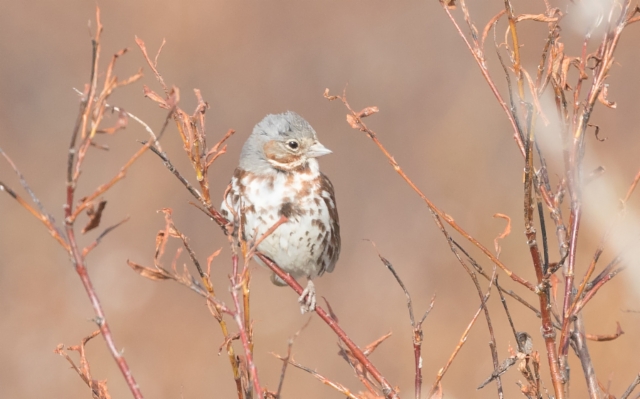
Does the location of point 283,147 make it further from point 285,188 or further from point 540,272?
point 540,272

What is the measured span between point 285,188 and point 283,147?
22cm

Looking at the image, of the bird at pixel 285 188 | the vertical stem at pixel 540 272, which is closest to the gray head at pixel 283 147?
the bird at pixel 285 188

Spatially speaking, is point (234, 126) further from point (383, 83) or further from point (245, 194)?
point (245, 194)

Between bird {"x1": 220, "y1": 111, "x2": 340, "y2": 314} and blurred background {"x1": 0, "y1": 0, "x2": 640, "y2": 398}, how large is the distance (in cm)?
371

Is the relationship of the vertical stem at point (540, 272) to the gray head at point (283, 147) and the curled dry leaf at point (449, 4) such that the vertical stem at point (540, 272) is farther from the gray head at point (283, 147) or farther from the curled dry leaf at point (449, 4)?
the gray head at point (283, 147)

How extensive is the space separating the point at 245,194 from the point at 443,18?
24.5 feet


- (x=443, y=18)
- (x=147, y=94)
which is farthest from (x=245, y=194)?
(x=443, y=18)

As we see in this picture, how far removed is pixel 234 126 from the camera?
984 centimetres

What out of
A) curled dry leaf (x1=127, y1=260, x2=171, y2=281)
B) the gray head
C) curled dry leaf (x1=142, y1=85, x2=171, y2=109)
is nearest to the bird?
the gray head

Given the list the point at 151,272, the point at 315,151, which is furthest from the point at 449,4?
the point at 315,151

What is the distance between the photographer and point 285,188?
3729mm

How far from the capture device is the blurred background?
7934 millimetres

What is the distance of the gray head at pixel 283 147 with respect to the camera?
12.4ft

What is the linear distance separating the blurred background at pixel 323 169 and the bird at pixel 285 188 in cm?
371
